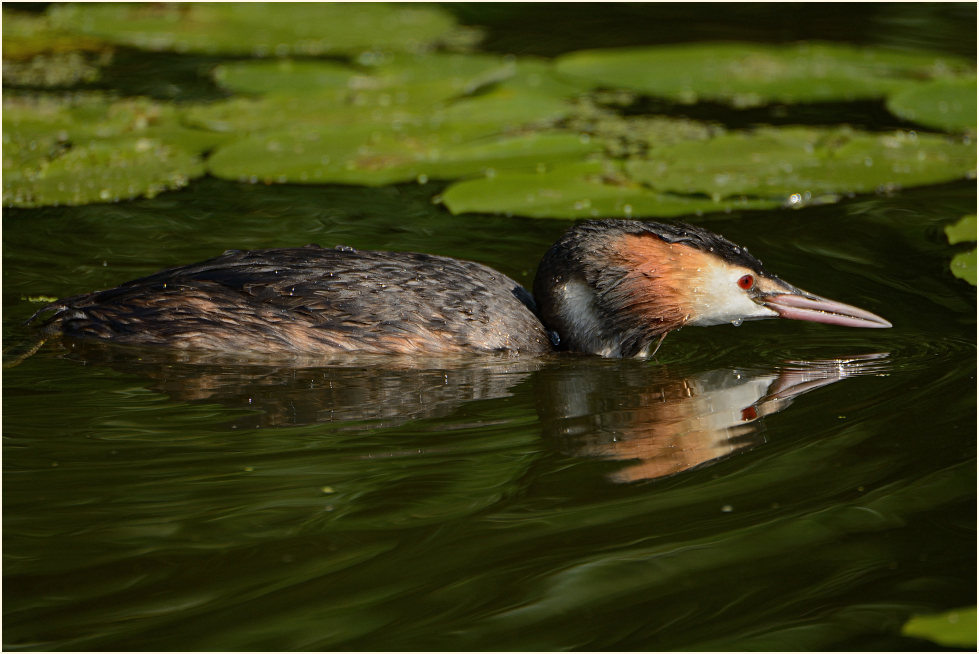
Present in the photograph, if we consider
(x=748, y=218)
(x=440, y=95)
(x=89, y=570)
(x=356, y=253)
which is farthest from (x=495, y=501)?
(x=440, y=95)

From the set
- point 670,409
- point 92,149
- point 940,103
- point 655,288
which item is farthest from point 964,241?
point 92,149

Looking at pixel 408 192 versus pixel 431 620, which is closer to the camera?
pixel 431 620

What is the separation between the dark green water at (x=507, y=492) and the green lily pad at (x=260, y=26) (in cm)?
506

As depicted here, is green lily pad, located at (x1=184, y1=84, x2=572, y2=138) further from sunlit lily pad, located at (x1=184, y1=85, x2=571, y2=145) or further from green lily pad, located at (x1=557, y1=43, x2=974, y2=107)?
green lily pad, located at (x1=557, y1=43, x2=974, y2=107)

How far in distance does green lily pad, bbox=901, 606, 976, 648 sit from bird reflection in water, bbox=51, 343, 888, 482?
1125 millimetres

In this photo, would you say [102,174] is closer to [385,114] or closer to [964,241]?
[385,114]

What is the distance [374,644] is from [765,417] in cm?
214

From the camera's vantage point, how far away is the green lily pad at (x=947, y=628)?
10.6 ft

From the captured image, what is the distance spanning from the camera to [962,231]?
6.70 meters

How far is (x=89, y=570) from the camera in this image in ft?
11.7

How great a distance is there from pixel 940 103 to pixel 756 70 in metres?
1.70

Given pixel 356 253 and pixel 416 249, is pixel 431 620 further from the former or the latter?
pixel 416 249

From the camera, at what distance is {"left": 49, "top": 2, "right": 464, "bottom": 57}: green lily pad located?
10875 mm

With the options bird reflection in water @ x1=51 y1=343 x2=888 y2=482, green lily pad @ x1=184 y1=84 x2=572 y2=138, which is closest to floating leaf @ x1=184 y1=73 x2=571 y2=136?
green lily pad @ x1=184 y1=84 x2=572 y2=138
